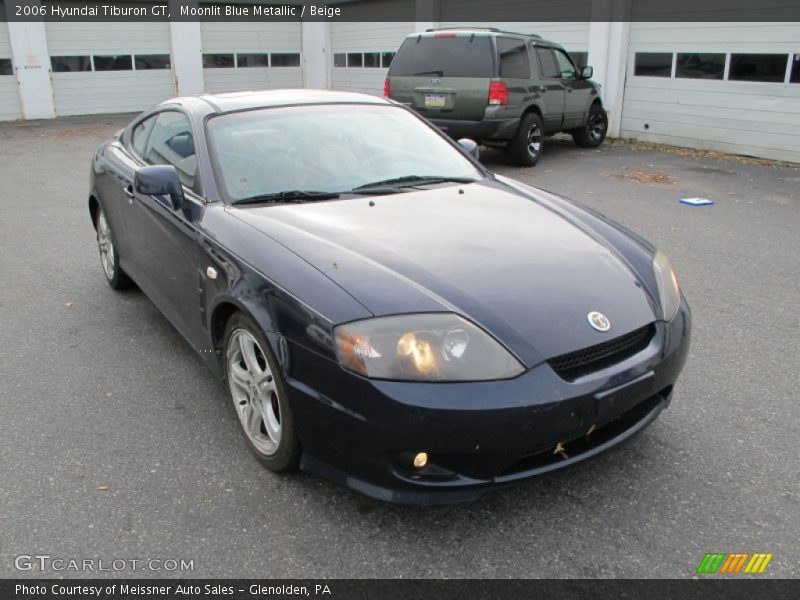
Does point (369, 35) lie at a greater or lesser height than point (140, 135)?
greater

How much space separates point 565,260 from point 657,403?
0.68 meters

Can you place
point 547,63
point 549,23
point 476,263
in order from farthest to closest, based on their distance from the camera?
point 549,23 < point 547,63 < point 476,263

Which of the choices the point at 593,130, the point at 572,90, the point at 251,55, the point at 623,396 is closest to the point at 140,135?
the point at 623,396

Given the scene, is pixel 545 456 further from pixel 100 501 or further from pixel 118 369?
pixel 118 369

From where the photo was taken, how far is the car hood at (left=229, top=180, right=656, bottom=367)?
2.41 metres

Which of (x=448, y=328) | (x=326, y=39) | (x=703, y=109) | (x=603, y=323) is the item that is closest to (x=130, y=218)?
(x=448, y=328)

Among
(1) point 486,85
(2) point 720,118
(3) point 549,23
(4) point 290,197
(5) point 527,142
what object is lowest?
(5) point 527,142

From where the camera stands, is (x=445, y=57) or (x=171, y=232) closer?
(x=171, y=232)

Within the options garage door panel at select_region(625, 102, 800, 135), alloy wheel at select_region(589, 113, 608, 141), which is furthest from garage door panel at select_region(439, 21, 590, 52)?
alloy wheel at select_region(589, 113, 608, 141)

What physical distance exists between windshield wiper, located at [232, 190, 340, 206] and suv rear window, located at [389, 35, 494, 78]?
728 cm

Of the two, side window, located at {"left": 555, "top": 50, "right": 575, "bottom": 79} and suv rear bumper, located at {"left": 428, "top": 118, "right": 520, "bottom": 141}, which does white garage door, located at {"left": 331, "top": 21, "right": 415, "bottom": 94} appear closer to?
side window, located at {"left": 555, "top": 50, "right": 575, "bottom": 79}

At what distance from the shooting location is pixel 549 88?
10844mm

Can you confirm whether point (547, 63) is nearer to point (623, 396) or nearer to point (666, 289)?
point (666, 289)

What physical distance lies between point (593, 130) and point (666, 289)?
10612 mm
